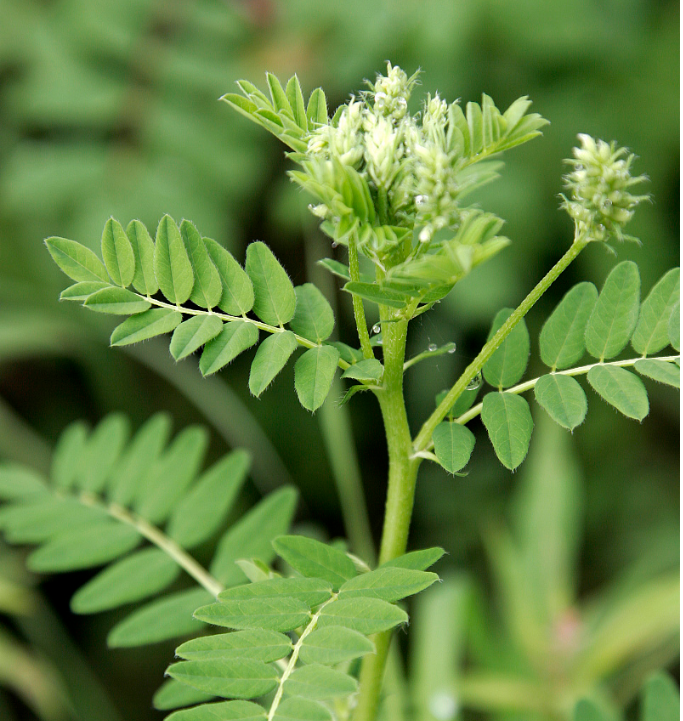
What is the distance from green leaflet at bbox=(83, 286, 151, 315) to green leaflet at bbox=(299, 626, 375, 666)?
31 centimetres

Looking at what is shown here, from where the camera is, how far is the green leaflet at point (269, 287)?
0.63 m

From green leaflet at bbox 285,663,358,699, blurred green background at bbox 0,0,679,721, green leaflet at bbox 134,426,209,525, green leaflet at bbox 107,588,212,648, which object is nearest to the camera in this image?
green leaflet at bbox 285,663,358,699

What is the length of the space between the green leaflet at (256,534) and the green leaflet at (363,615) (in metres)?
0.30

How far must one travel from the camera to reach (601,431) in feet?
7.20

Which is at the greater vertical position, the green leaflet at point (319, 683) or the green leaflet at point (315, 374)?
the green leaflet at point (315, 374)

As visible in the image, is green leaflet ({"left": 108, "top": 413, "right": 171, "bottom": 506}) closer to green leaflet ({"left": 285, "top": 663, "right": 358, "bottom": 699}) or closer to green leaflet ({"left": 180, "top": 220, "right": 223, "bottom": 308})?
green leaflet ({"left": 180, "top": 220, "right": 223, "bottom": 308})

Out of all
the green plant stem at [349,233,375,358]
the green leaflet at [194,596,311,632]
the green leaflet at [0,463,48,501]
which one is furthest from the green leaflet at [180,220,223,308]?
the green leaflet at [0,463,48,501]

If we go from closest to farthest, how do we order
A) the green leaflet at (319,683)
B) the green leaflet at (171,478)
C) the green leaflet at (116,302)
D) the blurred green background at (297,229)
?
the green leaflet at (319,683), the green leaflet at (116,302), the green leaflet at (171,478), the blurred green background at (297,229)

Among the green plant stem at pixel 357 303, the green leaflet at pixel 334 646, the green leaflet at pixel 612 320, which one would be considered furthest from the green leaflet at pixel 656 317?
the green leaflet at pixel 334 646

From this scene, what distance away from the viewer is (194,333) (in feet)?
1.99

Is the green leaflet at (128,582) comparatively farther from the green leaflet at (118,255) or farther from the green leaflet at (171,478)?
the green leaflet at (118,255)

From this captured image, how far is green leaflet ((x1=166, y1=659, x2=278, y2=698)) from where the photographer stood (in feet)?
1.82

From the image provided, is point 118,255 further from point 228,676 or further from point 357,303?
point 228,676

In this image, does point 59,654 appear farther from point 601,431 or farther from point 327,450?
point 601,431
